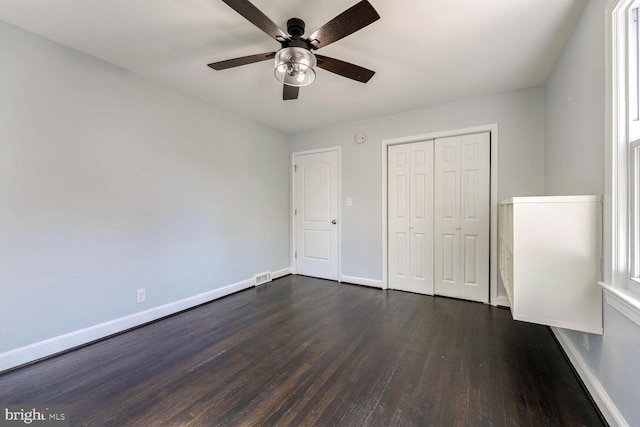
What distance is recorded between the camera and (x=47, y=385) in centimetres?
167

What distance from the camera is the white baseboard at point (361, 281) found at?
12.1ft

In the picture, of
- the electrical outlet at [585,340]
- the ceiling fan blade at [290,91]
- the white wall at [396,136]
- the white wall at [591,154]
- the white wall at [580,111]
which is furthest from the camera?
the white wall at [396,136]

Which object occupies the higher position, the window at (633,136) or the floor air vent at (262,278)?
the window at (633,136)

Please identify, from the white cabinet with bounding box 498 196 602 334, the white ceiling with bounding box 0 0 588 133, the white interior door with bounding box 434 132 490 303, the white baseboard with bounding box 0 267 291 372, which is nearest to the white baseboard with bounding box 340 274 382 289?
the white interior door with bounding box 434 132 490 303

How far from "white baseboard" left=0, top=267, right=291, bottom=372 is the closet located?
2507mm

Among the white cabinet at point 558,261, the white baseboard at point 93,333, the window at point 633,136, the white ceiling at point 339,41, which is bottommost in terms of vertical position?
the white baseboard at point 93,333

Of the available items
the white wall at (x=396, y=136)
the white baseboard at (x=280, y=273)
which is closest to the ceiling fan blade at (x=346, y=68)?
the white wall at (x=396, y=136)

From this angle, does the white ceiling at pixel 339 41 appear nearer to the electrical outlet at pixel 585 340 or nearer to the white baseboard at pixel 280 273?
the electrical outlet at pixel 585 340

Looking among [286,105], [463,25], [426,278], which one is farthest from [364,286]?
[463,25]

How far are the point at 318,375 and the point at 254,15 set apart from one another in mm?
2211

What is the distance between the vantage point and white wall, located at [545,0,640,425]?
121 centimetres

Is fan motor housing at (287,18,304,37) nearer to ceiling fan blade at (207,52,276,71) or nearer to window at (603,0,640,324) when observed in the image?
ceiling fan blade at (207,52,276,71)

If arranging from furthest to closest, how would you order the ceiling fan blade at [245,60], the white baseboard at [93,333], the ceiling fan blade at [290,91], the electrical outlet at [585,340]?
1. the ceiling fan blade at [290,91]
2. the white baseboard at [93,333]
3. the ceiling fan blade at [245,60]
4. the electrical outlet at [585,340]

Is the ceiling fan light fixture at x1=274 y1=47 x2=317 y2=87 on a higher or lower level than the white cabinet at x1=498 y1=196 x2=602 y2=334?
higher
